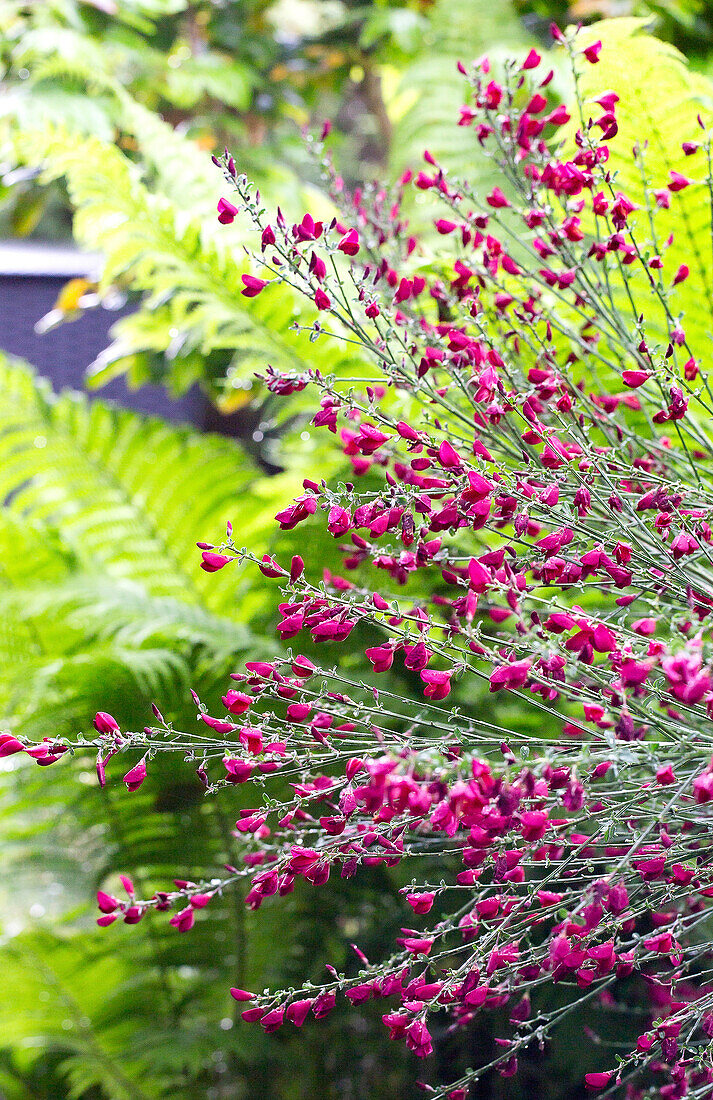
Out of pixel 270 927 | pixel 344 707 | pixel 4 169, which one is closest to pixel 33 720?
pixel 270 927

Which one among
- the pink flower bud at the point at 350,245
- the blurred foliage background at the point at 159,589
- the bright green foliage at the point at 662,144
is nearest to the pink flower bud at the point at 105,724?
the pink flower bud at the point at 350,245

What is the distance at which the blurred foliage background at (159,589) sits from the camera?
37.3 inches

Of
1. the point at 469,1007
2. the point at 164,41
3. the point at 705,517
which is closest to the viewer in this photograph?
the point at 469,1007

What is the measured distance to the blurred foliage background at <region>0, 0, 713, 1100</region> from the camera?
95 centimetres

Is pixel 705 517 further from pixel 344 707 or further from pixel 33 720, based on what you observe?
pixel 33 720

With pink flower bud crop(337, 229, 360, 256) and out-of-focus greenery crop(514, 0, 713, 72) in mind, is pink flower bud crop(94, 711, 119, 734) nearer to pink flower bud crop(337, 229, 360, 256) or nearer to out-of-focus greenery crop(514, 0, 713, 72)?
pink flower bud crop(337, 229, 360, 256)

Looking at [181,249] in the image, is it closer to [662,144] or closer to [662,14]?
[662,144]

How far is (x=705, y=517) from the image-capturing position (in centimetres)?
58

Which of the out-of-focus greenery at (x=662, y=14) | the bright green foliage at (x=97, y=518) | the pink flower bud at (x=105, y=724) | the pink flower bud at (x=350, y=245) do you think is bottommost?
the bright green foliage at (x=97, y=518)

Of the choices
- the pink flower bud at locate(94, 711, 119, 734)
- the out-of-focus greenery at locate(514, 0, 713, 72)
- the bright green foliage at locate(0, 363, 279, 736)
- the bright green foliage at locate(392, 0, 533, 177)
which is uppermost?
the out-of-focus greenery at locate(514, 0, 713, 72)

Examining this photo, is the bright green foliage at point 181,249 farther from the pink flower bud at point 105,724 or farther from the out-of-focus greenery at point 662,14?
the out-of-focus greenery at point 662,14

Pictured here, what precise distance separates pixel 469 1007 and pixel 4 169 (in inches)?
60.8

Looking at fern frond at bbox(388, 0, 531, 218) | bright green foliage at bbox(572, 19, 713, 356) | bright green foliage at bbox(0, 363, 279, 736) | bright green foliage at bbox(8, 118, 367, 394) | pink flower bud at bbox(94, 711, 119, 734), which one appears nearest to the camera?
pink flower bud at bbox(94, 711, 119, 734)

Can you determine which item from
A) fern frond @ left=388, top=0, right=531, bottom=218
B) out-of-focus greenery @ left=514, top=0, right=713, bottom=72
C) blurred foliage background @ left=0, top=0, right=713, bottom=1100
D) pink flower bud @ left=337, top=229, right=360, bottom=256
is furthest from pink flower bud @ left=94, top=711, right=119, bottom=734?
out-of-focus greenery @ left=514, top=0, right=713, bottom=72
